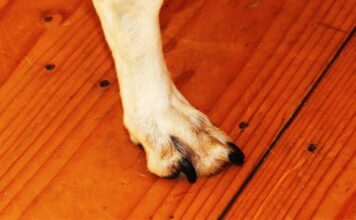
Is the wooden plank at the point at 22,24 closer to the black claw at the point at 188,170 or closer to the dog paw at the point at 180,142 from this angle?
the dog paw at the point at 180,142

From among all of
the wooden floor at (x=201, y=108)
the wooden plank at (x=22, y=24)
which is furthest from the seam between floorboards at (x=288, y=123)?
the wooden plank at (x=22, y=24)

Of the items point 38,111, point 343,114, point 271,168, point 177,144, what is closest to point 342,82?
point 343,114

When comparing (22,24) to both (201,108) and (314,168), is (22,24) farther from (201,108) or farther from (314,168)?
(314,168)

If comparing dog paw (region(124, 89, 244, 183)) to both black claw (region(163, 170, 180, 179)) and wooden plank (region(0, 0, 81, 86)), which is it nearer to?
black claw (region(163, 170, 180, 179))

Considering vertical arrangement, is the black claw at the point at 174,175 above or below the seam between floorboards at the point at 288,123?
below

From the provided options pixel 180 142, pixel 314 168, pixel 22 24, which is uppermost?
pixel 314 168

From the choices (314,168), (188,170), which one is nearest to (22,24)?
(188,170)

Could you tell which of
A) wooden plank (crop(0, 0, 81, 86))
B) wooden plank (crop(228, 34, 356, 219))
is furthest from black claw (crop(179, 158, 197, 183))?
wooden plank (crop(0, 0, 81, 86))
